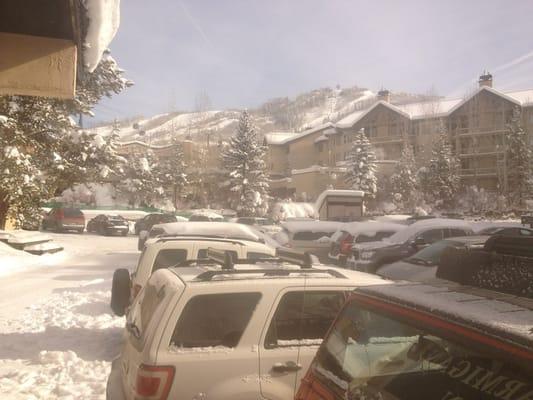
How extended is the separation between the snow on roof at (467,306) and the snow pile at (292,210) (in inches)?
2042

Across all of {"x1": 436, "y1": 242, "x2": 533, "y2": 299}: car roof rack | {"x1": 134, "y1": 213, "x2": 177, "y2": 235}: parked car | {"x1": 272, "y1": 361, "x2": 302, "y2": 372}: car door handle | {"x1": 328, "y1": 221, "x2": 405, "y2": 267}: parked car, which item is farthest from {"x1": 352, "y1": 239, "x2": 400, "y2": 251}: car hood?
{"x1": 134, "y1": 213, "x2": 177, "y2": 235}: parked car

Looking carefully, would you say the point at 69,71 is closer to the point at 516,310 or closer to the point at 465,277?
the point at 465,277

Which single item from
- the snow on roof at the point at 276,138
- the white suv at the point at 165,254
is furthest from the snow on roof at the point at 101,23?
the snow on roof at the point at 276,138

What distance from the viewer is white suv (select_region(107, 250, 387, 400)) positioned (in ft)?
11.1

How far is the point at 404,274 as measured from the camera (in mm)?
10492

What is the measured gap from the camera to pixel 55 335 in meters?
7.67

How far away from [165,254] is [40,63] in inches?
126

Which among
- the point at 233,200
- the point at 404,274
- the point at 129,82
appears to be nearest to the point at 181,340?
the point at 404,274

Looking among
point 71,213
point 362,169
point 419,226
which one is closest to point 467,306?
point 419,226

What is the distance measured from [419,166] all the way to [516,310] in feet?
199

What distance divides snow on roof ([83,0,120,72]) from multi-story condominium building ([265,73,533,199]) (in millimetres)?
57510

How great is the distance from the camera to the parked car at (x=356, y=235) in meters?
16.3

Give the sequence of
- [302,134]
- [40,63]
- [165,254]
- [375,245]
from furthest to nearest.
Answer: [302,134] → [375,245] → [165,254] → [40,63]

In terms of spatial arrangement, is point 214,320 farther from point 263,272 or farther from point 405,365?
point 405,365
